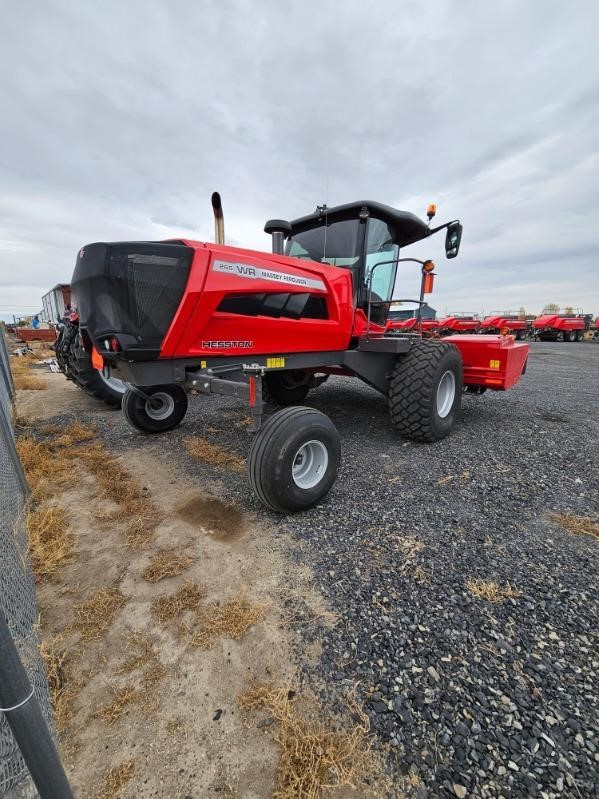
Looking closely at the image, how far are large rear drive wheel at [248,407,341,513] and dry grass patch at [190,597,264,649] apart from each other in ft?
2.59

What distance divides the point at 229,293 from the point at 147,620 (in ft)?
7.24

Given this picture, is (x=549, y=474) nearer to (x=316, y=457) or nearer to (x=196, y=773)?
(x=316, y=457)

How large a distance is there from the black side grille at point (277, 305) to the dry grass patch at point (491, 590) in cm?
247

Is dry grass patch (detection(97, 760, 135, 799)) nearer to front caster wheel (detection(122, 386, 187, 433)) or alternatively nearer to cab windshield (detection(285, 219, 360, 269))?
front caster wheel (detection(122, 386, 187, 433))

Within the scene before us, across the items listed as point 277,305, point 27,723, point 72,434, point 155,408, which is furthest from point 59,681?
point 72,434

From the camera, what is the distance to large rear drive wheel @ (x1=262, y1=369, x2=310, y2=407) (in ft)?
17.7

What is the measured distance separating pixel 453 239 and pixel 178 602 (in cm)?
436

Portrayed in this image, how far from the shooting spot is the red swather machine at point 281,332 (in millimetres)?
2547

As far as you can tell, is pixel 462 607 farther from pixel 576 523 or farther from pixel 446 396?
pixel 446 396

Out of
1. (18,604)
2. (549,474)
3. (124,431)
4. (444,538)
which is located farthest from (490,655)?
(124,431)

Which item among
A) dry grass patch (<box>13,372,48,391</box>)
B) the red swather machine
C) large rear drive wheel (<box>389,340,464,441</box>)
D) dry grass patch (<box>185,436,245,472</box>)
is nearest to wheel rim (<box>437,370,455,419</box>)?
the red swather machine

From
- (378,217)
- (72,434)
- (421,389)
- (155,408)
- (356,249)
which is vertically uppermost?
(378,217)

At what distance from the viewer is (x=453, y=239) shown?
13.5ft

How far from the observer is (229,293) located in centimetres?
284
